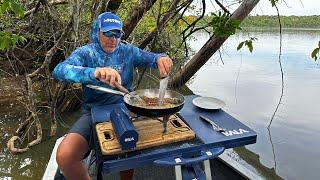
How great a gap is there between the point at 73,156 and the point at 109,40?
860 mm

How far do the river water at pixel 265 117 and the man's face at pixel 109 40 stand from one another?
1.97m

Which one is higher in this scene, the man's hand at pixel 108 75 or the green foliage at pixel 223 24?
the green foliage at pixel 223 24

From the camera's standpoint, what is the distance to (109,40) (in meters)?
2.62

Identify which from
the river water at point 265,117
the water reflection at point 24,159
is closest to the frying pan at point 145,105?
the river water at point 265,117

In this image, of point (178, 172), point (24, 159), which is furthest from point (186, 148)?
point (24, 159)

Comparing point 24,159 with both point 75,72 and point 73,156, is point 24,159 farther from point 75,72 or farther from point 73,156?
point 75,72

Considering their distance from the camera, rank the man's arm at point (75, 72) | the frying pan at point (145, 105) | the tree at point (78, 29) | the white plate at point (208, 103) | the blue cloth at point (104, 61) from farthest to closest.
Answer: the tree at point (78, 29) < the blue cloth at point (104, 61) < the white plate at point (208, 103) < the man's arm at point (75, 72) < the frying pan at point (145, 105)

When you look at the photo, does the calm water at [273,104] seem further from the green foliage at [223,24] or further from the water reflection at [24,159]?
the water reflection at [24,159]

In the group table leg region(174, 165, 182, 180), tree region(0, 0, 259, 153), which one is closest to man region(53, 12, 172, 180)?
table leg region(174, 165, 182, 180)

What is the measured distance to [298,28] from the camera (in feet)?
79.6

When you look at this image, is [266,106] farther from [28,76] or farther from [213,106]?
[213,106]

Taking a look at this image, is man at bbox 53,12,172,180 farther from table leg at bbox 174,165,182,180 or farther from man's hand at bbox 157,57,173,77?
table leg at bbox 174,165,182,180

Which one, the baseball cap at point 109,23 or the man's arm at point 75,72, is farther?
the baseball cap at point 109,23

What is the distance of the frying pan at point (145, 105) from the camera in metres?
1.91
